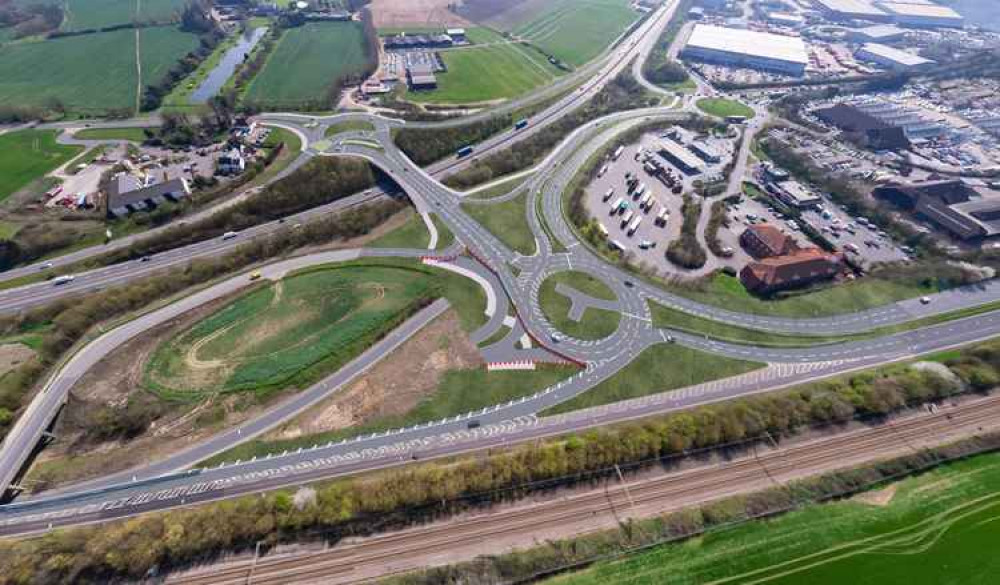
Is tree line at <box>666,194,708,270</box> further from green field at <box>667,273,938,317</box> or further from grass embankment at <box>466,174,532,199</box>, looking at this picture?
grass embankment at <box>466,174,532,199</box>

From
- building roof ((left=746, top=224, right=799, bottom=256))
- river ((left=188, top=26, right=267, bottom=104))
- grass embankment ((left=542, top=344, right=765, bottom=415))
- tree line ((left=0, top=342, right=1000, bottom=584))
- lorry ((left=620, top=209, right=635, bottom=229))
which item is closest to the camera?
tree line ((left=0, top=342, right=1000, bottom=584))

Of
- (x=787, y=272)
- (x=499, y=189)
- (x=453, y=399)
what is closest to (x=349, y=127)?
(x=499, y=189)

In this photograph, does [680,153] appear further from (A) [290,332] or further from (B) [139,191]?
(B) [139,191]

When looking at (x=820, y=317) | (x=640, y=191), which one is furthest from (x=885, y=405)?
(x=640, y=191)

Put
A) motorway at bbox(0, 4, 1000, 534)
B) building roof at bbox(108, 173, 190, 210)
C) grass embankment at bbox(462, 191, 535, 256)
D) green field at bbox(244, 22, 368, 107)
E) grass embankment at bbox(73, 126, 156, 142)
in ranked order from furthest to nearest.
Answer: green field at bbox(244, 22, 368, 107), grass embankment at bbox(73, 126, 156, 142), building roof at bbox(108, 173, 190, 210), grass embankment at bbox(462, 191, 535, 256), motorway at bbox(0, 4, 1000, 534)

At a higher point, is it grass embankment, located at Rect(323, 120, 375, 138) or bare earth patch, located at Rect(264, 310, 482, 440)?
grass embankment, located at Rect(323, 120, 375, 138)

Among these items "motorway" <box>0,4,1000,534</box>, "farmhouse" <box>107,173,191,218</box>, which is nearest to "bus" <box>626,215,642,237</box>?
"motorway" <box>0,4,1000,534</box>

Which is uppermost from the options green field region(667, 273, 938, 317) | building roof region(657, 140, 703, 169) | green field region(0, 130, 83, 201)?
green field region(0, 130, 83, 201)

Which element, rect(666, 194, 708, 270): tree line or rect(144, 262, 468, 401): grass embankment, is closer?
rect(144, 262, 468, 401): grass embankment
